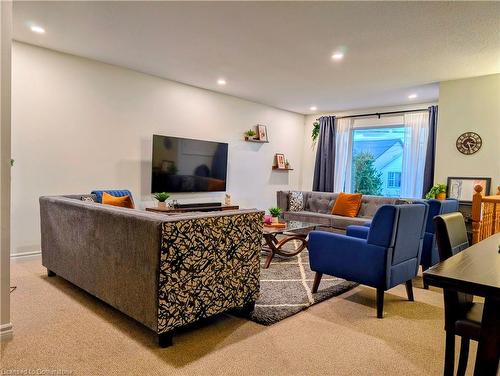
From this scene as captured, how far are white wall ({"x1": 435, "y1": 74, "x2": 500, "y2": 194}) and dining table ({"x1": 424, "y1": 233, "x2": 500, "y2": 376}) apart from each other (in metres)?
3.93

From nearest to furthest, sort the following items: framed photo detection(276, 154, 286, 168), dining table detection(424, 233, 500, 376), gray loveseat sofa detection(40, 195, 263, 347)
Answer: dining table detection(424, 233, 500, 376) → gray loveseat sofa detection(40, 195, 263, 347) → framed photo detection(276, 154, 286, 168)

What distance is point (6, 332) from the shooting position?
84.2 inches

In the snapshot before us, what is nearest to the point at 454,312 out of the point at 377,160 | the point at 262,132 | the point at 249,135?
the point at 249,135

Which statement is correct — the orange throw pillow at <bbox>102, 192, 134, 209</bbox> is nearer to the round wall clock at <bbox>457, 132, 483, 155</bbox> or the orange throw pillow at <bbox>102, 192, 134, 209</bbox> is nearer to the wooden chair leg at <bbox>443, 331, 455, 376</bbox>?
the wooden chair leg at <bbox>443, 331, 455, 376</bbox>

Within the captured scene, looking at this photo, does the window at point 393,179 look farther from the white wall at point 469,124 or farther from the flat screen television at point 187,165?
the flat screen television at point 187,165

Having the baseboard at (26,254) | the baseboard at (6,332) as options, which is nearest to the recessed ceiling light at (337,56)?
the baseboard at (6,332)

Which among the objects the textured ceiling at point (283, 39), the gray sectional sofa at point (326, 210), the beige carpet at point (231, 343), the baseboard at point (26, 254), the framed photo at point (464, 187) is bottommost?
the baseboard at point (26, 254)

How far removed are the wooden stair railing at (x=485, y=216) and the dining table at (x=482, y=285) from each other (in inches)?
116

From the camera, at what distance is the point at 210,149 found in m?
5.71

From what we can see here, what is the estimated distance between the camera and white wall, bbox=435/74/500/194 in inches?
179

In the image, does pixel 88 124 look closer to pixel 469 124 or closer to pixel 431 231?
pixel 431 231

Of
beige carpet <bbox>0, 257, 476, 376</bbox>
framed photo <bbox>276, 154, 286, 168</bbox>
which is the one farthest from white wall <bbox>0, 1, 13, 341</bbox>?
framed photo <bbox>276, 154, 286, 168</bbox>

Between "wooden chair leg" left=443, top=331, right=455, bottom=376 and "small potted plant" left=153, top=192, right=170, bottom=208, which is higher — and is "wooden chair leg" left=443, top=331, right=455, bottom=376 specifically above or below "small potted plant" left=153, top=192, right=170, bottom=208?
below

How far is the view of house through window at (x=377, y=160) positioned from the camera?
673 cm
